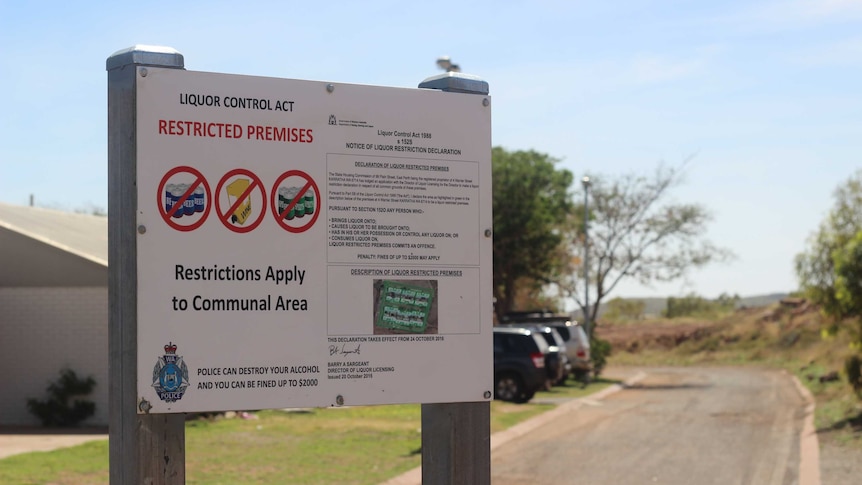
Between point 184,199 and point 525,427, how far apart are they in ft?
52.3

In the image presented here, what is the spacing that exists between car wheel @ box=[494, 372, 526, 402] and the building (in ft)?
32.8

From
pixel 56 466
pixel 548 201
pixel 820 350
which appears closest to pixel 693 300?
pixel 820 350

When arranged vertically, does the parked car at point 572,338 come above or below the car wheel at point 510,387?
above

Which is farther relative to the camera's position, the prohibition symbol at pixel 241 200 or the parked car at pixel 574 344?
the parked car at pixel 574 344

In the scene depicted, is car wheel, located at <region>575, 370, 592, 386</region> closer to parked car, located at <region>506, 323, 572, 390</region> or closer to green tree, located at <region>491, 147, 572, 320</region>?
parked car, located at <region>506, 323, 572, 390</region>

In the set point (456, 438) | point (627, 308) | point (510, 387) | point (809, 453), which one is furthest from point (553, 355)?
point (627, 308)

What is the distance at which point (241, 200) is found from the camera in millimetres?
4227

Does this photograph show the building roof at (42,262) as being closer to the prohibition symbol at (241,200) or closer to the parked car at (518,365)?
the parked car at (518,365)

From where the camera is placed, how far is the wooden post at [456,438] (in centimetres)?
458

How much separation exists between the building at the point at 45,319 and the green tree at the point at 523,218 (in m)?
22.6

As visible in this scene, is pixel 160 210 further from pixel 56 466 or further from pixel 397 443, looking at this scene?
pixel 397 443

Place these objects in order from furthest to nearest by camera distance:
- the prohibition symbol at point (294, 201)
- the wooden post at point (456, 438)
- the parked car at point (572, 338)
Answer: the parked car at point (572, 338) < the wooden post at point (456, 438) < the prohibition symbol at point (294, 201)
